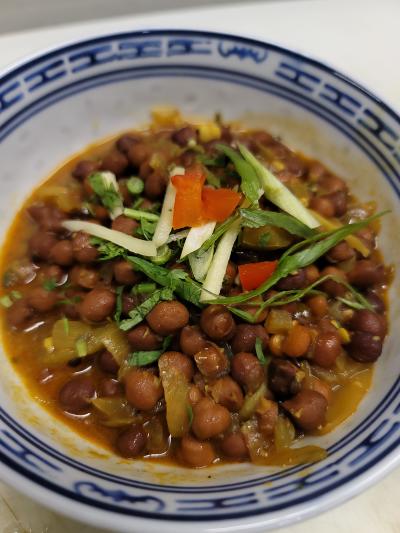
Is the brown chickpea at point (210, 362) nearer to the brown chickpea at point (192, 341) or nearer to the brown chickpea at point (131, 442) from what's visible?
the brown chickpea at point (192, 341)

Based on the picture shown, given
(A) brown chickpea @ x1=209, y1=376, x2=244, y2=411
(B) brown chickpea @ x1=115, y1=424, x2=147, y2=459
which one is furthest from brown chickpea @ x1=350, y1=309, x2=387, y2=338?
(B) brown chickpea @ x1=115, y1=424, x2=147, y2=459

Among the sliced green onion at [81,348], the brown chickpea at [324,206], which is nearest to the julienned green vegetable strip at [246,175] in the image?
the brown chickpea at [324,206]

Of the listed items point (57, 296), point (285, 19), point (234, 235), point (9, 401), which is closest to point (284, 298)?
point (234, 235)

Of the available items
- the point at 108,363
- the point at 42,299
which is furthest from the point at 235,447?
the point at 42,299

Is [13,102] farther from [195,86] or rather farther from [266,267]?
[266,267]

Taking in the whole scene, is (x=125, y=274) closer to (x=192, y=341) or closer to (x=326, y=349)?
(x=192, y=341)

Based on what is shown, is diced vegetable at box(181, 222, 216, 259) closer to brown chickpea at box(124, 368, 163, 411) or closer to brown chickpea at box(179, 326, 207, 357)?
brown chickpea at box(179, 326, 207, 357)
